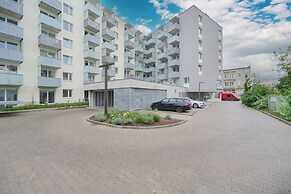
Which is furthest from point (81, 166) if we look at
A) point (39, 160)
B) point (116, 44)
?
point (116, 44)

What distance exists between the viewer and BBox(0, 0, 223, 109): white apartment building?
18344mm

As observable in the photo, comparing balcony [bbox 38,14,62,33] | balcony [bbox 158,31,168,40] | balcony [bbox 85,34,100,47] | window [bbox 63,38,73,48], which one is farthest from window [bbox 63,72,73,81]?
balcony [bbox 158,31,168,40]

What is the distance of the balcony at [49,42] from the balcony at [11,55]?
9.45ft

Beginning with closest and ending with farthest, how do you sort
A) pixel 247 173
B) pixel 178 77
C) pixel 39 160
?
pixel 247 173
pixel 39 160
pixel 178 77

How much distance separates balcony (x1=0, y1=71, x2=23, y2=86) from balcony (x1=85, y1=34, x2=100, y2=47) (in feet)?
39.3

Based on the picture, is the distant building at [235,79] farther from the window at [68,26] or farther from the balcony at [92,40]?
the window at [68,26]

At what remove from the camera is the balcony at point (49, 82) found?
65.6 feet

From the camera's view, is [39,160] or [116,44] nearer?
[39,160]

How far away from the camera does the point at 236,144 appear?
19.9 ft

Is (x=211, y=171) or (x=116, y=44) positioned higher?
(x=116, y=44)

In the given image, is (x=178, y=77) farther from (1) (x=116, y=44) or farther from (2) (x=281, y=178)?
(2) (x=281, y=178)

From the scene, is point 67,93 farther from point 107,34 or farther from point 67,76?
point 107,34

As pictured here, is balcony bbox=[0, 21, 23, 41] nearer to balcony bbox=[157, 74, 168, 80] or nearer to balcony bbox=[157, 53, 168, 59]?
balcony bbox=[157, 53, 168, 59]

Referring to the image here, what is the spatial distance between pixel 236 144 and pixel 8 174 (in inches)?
288
